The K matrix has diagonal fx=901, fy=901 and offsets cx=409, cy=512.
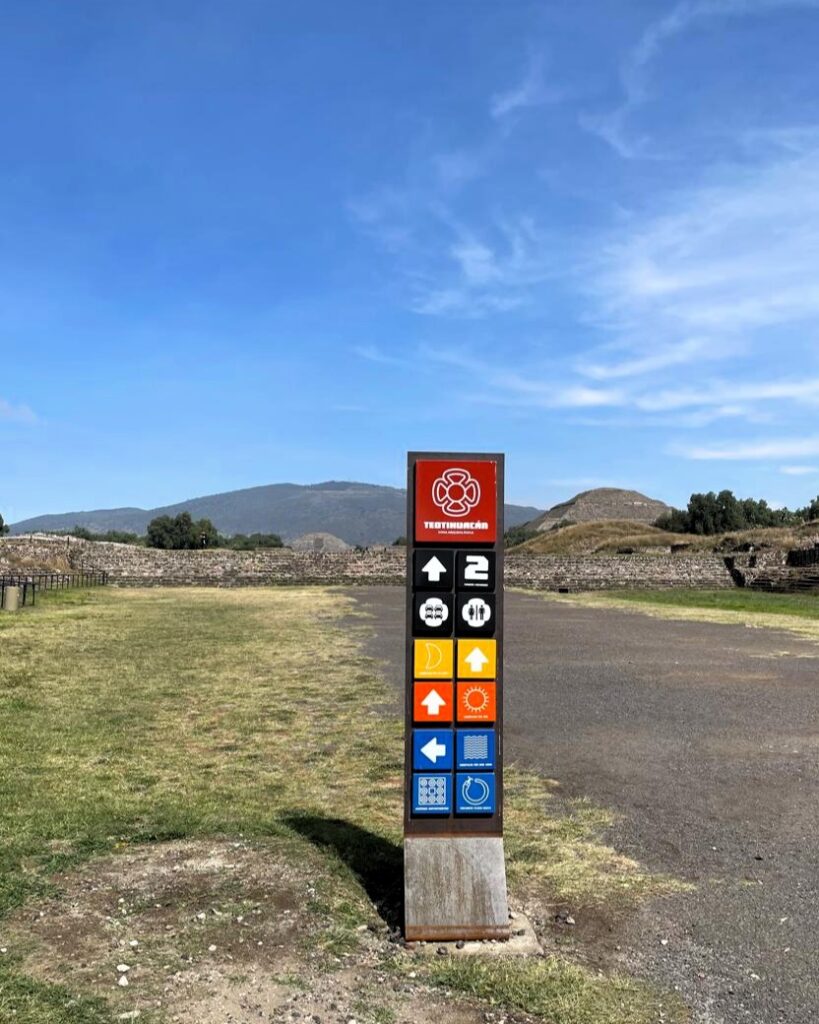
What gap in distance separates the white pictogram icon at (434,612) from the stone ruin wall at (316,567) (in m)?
40.8

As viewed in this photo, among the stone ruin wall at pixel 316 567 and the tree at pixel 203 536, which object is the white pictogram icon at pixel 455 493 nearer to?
the stone ruin wall at pixel 316 567

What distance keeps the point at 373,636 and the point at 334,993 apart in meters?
13.9

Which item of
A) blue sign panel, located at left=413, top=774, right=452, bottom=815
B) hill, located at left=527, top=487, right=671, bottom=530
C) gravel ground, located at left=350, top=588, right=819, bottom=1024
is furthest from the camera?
hill, located at left=527, top=487, right=671, bottom=530

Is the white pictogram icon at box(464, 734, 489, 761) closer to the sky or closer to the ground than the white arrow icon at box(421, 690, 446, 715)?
closer to the ground

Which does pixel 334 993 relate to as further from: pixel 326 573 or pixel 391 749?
pixel 326 573

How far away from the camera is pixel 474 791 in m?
3.94

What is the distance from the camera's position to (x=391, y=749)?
7105mm

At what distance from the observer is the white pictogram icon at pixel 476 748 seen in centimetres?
396

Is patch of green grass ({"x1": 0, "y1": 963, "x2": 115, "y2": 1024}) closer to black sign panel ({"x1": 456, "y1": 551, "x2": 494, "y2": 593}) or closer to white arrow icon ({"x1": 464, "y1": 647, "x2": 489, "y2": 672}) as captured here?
white arrow icon ({"x1": 464, "y1": 647, "x2": 489, "y2": 672})

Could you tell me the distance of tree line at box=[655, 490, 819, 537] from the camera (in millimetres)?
75250

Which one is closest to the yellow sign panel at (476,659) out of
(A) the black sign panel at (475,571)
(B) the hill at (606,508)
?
(A) the black sign panel at (475,571)

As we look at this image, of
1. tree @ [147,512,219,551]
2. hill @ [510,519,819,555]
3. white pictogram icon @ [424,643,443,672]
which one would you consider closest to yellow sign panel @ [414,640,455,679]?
white pictogram icon @ [424,643,443,672]

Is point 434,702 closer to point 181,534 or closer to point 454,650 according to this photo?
point 454,650

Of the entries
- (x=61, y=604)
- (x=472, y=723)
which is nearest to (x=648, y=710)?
(x=472, y=723)
